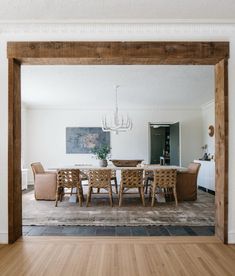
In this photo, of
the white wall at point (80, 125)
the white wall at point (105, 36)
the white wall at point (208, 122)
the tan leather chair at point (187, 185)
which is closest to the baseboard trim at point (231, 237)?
the white wall at point (105, 36)

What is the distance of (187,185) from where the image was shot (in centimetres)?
588

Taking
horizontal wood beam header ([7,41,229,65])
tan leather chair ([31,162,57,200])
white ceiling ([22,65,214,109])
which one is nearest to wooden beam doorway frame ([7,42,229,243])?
horizontal wood beam header ([7,41,229,65])

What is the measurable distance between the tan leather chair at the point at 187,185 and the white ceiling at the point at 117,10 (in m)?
3.58

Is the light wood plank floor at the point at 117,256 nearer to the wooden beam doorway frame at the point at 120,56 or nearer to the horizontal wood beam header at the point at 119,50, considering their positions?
the wooden beam doorway frame at the point at 120,56

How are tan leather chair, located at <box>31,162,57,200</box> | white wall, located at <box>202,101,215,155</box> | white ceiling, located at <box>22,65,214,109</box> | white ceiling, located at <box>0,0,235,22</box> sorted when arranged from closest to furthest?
white ceiling, located at <box>0,0,235,22</box> → white ceiling, located at <box>22,65,214,109</box> → tan leather chair, located at <box>31,162,57,200</box> → white wall, located at <box>202,101,215,155</box>

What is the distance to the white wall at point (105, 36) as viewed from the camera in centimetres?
313

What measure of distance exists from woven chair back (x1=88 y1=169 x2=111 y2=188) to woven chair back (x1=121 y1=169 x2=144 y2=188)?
0.30 meters

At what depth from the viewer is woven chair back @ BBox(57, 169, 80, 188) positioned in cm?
529

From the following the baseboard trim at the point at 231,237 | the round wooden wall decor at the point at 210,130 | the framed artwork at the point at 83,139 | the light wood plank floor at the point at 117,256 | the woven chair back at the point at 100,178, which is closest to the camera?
the light wood plank floor at the point at 117,256

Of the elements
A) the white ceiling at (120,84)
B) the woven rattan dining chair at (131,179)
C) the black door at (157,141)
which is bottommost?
the woven rattan dining chair at (131,179)

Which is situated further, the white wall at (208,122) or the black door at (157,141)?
the black door at (157,141)

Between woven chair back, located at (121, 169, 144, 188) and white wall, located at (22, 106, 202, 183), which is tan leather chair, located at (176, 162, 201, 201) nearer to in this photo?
woven chair back, located at (121, 169, 144, 188)

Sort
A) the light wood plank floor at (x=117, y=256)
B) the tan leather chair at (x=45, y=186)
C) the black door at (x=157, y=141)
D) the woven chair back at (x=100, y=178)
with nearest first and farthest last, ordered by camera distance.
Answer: the light wood plank floor at (x=117, y=256)
the woven chair back at (x=100, y=178)
the tan leather chair at (x=45, y=186)
the black door at (x=157, y=141)

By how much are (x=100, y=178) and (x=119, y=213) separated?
0.84 metres
